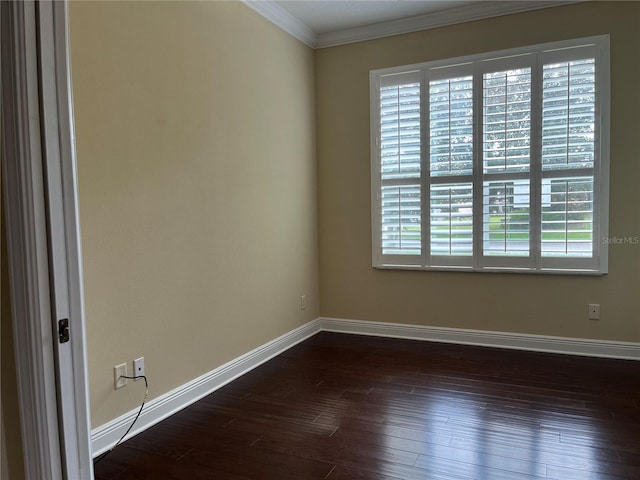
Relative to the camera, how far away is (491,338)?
152 inches

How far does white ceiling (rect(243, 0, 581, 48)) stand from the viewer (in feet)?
11.7

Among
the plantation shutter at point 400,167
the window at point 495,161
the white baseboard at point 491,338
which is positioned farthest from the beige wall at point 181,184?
the window at point 495,161

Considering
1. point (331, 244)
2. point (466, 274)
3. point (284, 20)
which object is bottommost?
point (466, 274)

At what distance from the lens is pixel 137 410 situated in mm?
Answer: 2457

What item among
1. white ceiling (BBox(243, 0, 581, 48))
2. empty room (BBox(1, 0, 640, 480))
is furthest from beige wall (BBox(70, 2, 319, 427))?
white ceiling (BBox(243, 0, 581, 48))

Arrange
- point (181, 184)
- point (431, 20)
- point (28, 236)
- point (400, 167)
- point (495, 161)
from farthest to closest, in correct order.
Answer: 1. point (400, 167)
2. point (431, 20)
3. point (495, 161)
4. point (181, 184)
5. point (28, 236)

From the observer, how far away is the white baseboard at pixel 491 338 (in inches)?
137

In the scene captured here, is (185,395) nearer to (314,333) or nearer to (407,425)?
(407,425)

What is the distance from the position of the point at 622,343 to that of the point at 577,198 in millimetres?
1163

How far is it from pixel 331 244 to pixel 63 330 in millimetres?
3301

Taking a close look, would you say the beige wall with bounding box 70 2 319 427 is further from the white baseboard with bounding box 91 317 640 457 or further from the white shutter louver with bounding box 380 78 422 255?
the white shutter louver with bounding box 380 78 422 255

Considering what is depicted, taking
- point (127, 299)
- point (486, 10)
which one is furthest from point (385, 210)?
point (127, 299)

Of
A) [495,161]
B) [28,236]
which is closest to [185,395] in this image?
[28,236]

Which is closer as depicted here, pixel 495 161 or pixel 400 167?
pixel 495 161
